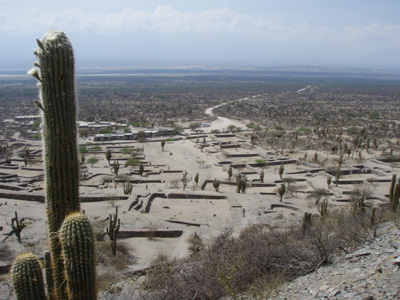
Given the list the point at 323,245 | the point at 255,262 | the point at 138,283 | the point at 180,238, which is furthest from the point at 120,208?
the point at 323,245

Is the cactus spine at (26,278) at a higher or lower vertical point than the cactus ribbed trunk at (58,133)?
lower

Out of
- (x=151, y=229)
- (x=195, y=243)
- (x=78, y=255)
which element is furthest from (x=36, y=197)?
(x=78, y=255)

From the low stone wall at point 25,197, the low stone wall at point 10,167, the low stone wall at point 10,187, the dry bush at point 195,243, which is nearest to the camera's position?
the dry bush at point 195,243

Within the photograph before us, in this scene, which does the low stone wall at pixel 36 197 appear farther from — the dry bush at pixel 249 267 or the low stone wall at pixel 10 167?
the dry bush at pixel 249 267

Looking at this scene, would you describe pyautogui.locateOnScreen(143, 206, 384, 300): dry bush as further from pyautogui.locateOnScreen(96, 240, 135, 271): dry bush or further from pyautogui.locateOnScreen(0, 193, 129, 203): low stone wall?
pyautogui.locateOnScreen(0, 193, 129, 203): low stone wall

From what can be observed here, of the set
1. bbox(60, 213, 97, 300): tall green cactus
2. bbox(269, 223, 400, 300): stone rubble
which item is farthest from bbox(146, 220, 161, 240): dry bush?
bbox(60, 213, 97, 300): tall green cactus

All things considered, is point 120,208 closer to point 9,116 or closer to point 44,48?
point 44,48

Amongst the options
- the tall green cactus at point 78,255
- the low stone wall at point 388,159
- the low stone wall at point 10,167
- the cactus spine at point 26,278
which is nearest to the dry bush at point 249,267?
the tall green cactus at point 78,255
